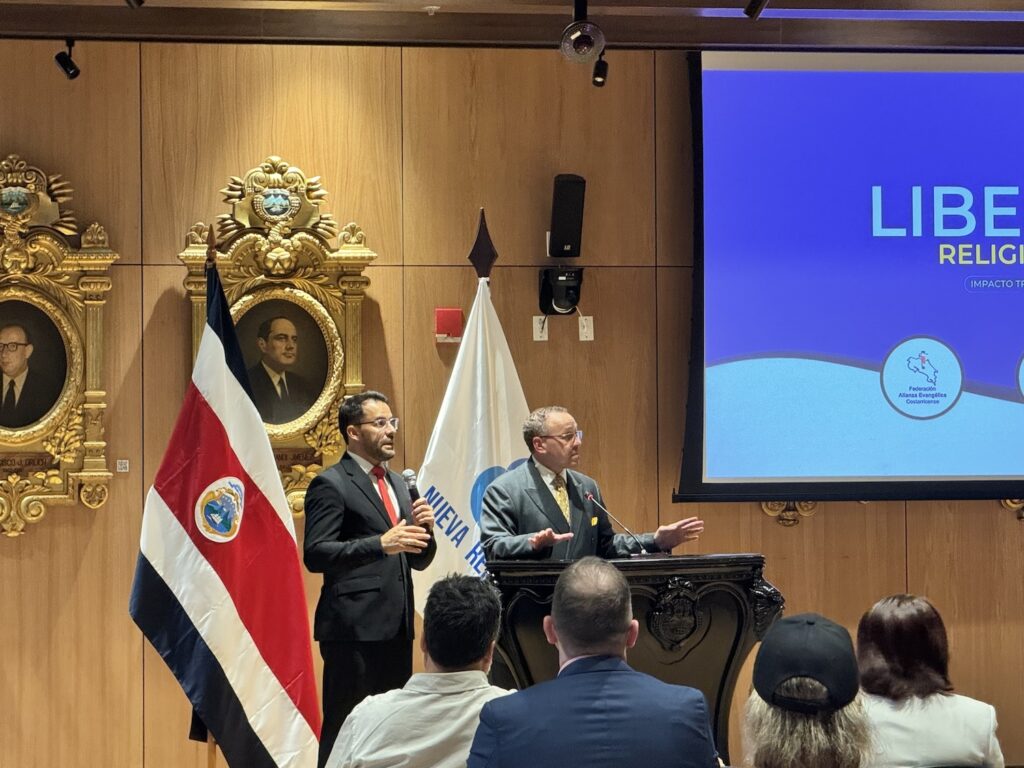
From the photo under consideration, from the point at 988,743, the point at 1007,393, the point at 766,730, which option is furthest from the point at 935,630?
the point at 1007,393

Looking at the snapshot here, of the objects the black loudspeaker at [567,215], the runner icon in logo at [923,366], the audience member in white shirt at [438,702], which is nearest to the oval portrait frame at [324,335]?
the black loudspeaker at [567,215]

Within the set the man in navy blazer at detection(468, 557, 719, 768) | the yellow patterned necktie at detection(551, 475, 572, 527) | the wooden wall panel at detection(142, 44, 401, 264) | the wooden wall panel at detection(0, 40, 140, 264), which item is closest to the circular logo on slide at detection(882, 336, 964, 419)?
the yellow patterned necktie at detection(551, 475, 572, 527)

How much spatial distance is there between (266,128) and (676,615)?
3.09m

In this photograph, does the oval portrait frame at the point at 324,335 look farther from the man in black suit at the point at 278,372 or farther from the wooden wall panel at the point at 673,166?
the wooden wall panel at the point at 673,166

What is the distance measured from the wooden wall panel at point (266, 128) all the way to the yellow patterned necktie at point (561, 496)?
1.68 m

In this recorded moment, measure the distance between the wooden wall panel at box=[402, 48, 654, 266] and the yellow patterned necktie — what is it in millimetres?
1581

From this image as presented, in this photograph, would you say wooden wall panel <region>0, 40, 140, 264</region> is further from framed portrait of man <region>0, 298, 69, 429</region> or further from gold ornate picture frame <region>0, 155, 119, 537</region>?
framed portrait of man <region>0, 298, 69, 429</region>

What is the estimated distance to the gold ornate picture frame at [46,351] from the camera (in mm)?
5418

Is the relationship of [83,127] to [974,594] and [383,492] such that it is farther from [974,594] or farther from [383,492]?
[974,594]

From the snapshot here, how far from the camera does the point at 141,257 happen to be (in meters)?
5.56

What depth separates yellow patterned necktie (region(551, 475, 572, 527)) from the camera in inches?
175

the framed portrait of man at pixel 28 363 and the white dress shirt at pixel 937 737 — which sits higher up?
the framed portrait of man at pixel 28 363

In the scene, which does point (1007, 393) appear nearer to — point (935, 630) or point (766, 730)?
point (935, 630)

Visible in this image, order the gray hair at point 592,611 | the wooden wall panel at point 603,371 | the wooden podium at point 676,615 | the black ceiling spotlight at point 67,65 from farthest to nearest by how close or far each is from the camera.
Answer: the wooden wall panel at point 603,371 → the black ceiling spotlight at point 67,65 → the wooden podium at point 676,615 → the gray hair at point 592,611
